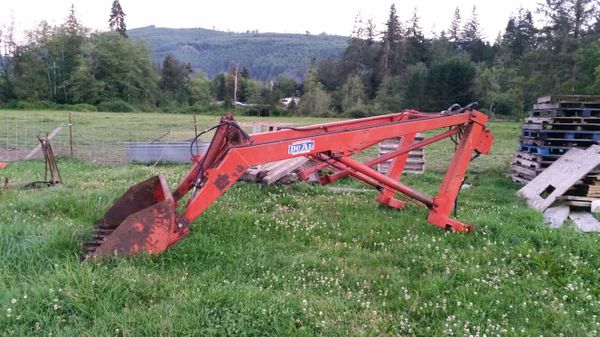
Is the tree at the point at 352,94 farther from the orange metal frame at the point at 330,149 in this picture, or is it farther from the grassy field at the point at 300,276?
the grassy field at the point at 300,276

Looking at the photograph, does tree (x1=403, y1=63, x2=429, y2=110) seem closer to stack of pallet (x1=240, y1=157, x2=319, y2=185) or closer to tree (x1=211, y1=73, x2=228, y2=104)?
tree (x1=211, y1=73, x2=228, y2=104)

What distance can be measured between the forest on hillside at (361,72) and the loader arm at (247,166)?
110ft

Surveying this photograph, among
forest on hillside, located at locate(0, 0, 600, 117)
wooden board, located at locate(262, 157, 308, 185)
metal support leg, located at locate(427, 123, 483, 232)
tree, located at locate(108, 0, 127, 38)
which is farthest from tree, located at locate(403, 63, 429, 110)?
tree, located at locate(108, 0, 127, 38)

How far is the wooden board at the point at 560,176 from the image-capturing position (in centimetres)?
771

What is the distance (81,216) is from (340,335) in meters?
3.94

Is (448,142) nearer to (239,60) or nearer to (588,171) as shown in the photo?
(588,171)

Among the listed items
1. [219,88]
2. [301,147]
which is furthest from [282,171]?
[219,88]

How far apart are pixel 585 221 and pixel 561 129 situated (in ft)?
11.1

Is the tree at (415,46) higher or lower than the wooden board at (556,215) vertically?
higher

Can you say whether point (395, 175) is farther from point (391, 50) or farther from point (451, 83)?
point (391, 50)

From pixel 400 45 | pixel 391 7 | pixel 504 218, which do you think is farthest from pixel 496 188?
pixel 391 7

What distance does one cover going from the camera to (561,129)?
9.77 m

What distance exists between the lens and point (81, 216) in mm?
5973

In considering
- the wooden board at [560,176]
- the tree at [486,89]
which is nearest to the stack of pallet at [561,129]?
the wooden board at [560,176]
